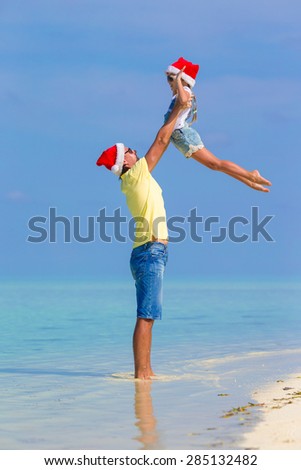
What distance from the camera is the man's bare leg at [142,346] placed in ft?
21.4

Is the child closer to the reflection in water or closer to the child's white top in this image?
the child's white top

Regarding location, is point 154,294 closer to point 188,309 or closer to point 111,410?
point 111,410

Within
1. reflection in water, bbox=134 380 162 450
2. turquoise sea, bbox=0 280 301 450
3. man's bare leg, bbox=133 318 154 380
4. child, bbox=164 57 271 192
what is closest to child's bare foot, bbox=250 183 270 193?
child, bbox=164 57 271 192

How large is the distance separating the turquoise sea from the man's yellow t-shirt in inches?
41.7

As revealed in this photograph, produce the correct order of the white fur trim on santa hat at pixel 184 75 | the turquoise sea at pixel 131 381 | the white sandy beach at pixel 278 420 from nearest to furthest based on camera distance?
the white sandy beach at pixel 278 420 < the turquoise sea at pixel 131 381 < the white fur trim on santa hat at pixel 184 75

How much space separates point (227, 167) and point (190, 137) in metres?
0.36

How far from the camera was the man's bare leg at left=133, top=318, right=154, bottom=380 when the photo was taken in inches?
257

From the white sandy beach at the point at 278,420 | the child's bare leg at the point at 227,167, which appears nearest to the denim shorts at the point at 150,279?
the child's bare leg at the point at 227,167

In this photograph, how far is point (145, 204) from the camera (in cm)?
657

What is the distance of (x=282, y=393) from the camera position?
5785mm

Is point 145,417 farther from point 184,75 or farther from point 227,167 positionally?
point 184,75

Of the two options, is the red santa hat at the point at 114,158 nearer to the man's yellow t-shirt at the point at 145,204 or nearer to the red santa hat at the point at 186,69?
the man's yellow t-shirt at the point at 145,204
